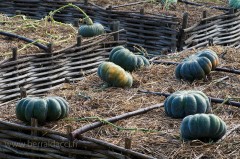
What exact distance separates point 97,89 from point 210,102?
129 centimetres

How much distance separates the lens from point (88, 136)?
5.25m

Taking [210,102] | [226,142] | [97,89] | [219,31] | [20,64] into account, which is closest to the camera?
[226,142]

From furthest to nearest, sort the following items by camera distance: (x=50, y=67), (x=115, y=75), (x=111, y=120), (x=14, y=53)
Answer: (x=50, y=67), (x=14, y=53), (x=115, y=75), (x=111, y=120)

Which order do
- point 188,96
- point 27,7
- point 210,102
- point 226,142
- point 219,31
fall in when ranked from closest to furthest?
point 226,142, point 188,96, point 210,102, point 219,31, point 27,7

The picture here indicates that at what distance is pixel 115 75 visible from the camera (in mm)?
6594

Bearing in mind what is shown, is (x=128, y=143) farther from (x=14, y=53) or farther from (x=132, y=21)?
(x=132, y=21)

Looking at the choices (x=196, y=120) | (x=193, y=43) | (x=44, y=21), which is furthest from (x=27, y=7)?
(x=196, y=120)

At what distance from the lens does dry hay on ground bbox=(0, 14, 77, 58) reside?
8578mm

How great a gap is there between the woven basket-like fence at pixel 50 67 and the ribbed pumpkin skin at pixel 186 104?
214cm

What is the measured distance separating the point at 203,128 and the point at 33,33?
16.6 feet

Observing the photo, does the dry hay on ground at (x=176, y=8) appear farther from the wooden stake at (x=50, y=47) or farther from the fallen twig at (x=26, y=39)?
the wooden stake at (x=50, y=47)

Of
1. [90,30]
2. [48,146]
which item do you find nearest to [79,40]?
[90,30]

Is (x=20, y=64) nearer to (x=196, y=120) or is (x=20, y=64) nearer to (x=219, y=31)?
(x=196, y=120)

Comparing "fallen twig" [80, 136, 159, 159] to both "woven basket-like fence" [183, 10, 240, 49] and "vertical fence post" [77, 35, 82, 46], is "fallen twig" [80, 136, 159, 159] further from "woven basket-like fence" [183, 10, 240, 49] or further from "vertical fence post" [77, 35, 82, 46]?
"woven basket-like fence" [183, 10, 240, 49]
